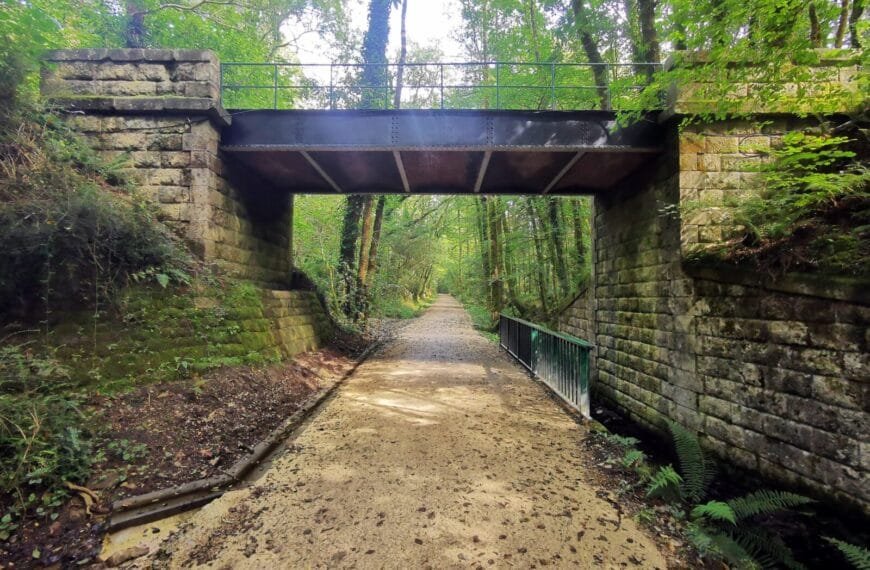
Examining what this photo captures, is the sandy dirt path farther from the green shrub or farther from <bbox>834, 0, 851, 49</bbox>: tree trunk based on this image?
<bbox>834, 0, 851, 49</bbox>: tree trunk

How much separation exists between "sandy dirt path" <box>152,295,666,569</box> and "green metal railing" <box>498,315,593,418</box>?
1.54 ft

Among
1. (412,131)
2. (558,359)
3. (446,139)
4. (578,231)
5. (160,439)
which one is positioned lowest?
(160,439)

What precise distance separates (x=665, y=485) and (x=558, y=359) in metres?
2.99

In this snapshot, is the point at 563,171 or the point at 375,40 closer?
the point at 563,171

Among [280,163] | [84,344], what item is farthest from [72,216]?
[280,163]

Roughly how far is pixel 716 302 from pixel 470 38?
53.8ft

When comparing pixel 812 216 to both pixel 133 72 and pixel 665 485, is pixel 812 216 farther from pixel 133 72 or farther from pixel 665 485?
pixel 133 72

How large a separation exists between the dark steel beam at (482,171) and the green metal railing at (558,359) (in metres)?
3.27

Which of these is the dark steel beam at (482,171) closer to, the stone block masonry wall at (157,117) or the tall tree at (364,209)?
the stone block masonry wall at (157,117)

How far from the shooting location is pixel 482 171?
6.77 meters

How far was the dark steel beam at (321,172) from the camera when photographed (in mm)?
6156

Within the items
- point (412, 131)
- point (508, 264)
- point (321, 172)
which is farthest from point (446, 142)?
point (508, 264)

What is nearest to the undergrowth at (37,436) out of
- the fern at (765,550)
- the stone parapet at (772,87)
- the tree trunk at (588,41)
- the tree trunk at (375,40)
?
the fern at (765,550)

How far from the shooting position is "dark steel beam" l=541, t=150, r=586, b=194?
19.5ft
